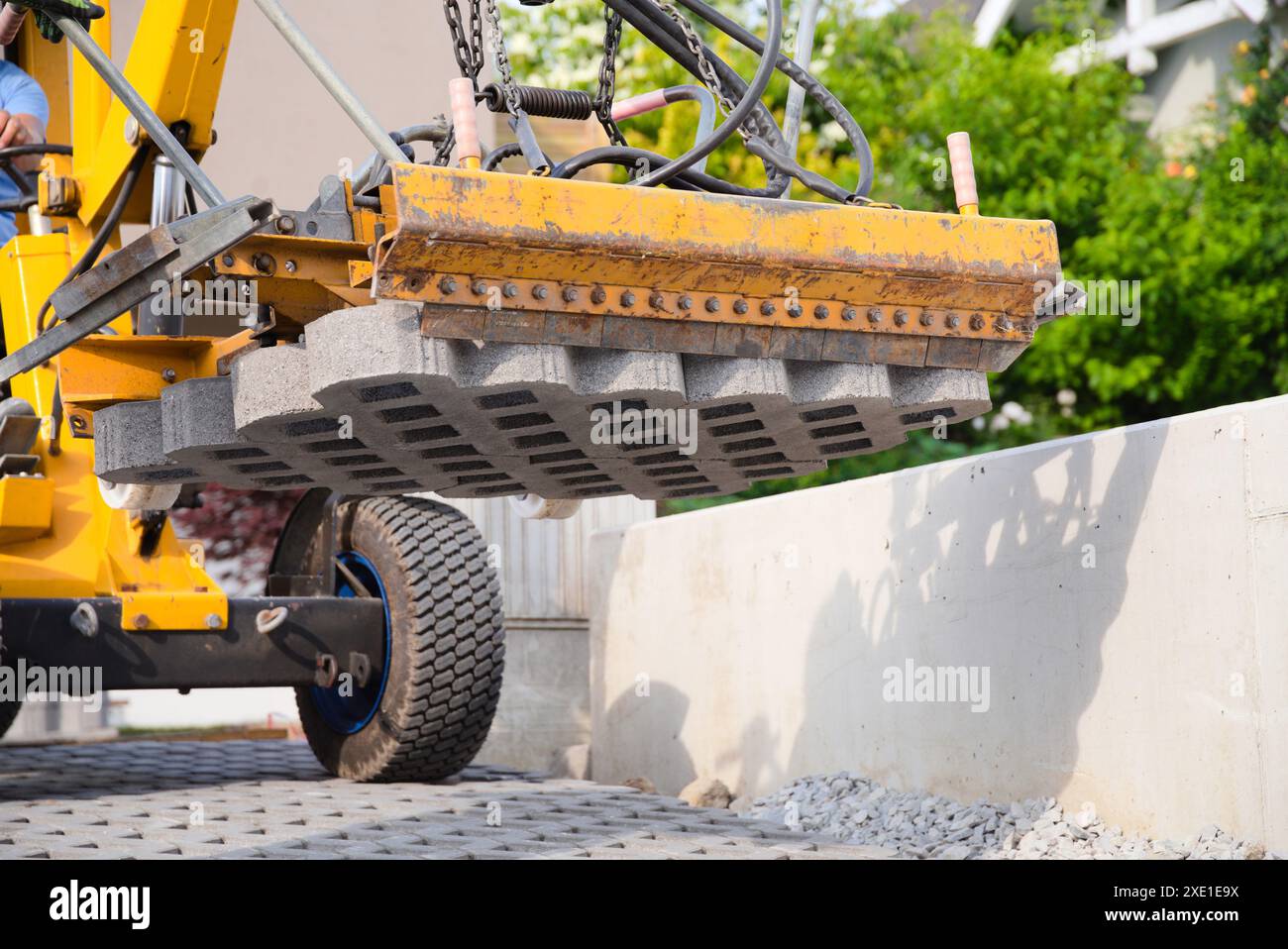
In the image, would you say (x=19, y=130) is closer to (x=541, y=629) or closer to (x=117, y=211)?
(x=117, y=211)

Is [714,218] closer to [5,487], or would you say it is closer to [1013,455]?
[1013,455]

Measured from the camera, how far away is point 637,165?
385cm

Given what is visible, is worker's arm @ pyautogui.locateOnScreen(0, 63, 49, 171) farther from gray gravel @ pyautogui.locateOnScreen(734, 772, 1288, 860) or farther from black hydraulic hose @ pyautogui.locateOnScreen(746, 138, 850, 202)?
gray gravel @ pyautogui.locateOnScreen(734, 772, 1288, 860)

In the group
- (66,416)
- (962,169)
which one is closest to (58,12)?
(66,416)

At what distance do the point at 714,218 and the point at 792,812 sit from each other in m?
2.92

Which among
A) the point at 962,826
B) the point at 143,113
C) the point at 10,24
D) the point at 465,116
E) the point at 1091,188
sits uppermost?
the point at 1091,188

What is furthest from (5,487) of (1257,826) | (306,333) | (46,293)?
(1257,826)

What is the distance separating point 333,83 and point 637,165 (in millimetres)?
769

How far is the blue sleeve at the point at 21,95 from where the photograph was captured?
16.6 ft

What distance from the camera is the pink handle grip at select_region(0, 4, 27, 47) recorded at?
507 centimetres

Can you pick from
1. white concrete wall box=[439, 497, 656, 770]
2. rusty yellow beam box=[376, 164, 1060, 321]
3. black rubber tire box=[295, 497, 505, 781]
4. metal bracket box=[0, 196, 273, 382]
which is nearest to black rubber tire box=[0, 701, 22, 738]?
black rubber tire box=[295, 497, 505, 781]

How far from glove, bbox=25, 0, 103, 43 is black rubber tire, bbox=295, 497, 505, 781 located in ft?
7.29

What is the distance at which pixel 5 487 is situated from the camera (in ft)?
16.5

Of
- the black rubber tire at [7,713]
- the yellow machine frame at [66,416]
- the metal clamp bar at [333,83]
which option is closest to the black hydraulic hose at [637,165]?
the metal clamp bar at [333,83]
